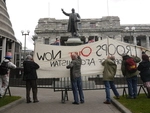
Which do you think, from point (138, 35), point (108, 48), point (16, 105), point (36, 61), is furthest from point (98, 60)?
point (138, 35)

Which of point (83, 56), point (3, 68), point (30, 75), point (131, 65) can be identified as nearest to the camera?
point (131, 65)

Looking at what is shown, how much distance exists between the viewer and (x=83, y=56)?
30.6 ft

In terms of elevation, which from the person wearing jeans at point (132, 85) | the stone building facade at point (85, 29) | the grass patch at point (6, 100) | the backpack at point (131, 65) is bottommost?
the grass patch at point (6, 100)

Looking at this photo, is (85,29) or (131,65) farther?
(85,29)

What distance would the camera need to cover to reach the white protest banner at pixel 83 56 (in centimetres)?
902

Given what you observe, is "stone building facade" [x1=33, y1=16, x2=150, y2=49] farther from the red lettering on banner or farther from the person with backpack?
the person with backpack

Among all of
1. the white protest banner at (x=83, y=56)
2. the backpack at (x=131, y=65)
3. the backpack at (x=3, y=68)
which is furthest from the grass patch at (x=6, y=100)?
the backpack at (x=131, y=65)

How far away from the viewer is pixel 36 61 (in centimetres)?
909

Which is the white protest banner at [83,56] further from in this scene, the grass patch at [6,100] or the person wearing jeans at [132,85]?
the grass patch at [6,100]

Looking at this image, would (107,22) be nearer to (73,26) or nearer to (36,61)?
(73,26)

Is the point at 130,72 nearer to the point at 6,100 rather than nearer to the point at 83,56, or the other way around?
the point at 83,56

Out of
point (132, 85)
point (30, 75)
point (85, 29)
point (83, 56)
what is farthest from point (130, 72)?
point (85, 29)

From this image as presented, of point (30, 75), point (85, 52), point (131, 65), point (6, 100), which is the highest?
Result: point (85, 52)

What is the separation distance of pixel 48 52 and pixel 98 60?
2415mm
